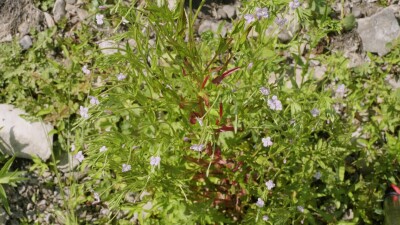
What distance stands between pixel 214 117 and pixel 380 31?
7.09 ft

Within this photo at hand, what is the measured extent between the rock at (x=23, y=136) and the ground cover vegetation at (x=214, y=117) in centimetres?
12

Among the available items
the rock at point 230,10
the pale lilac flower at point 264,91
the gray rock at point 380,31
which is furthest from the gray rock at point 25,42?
the gray rock at point 380,31

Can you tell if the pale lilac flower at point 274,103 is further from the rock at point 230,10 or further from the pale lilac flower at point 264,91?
the rock at point 230,10

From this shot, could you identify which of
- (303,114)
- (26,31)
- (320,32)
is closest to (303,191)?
(303,114)

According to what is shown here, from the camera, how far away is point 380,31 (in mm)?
4137

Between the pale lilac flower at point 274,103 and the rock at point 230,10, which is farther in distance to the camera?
the rock at point 230,10

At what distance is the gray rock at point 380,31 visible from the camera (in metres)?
4.13

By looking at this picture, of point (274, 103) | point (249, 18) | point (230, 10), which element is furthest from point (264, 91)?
point (230, 10)

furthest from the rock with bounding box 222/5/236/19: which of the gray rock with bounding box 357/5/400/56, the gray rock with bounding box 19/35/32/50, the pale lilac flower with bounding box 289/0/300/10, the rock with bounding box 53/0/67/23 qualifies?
the pale lilac flower with bounding box 289/0/300/10

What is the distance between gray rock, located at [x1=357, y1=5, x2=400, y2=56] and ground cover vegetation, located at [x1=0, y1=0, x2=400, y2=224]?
0.12 meters

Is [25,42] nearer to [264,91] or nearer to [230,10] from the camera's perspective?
[230,10]

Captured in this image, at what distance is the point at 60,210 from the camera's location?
3.82m

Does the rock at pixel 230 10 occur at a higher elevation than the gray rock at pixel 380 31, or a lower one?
higher

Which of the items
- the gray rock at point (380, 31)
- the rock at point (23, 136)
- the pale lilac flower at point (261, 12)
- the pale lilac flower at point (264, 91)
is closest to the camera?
the pale lilac flower at point (261, 12)
